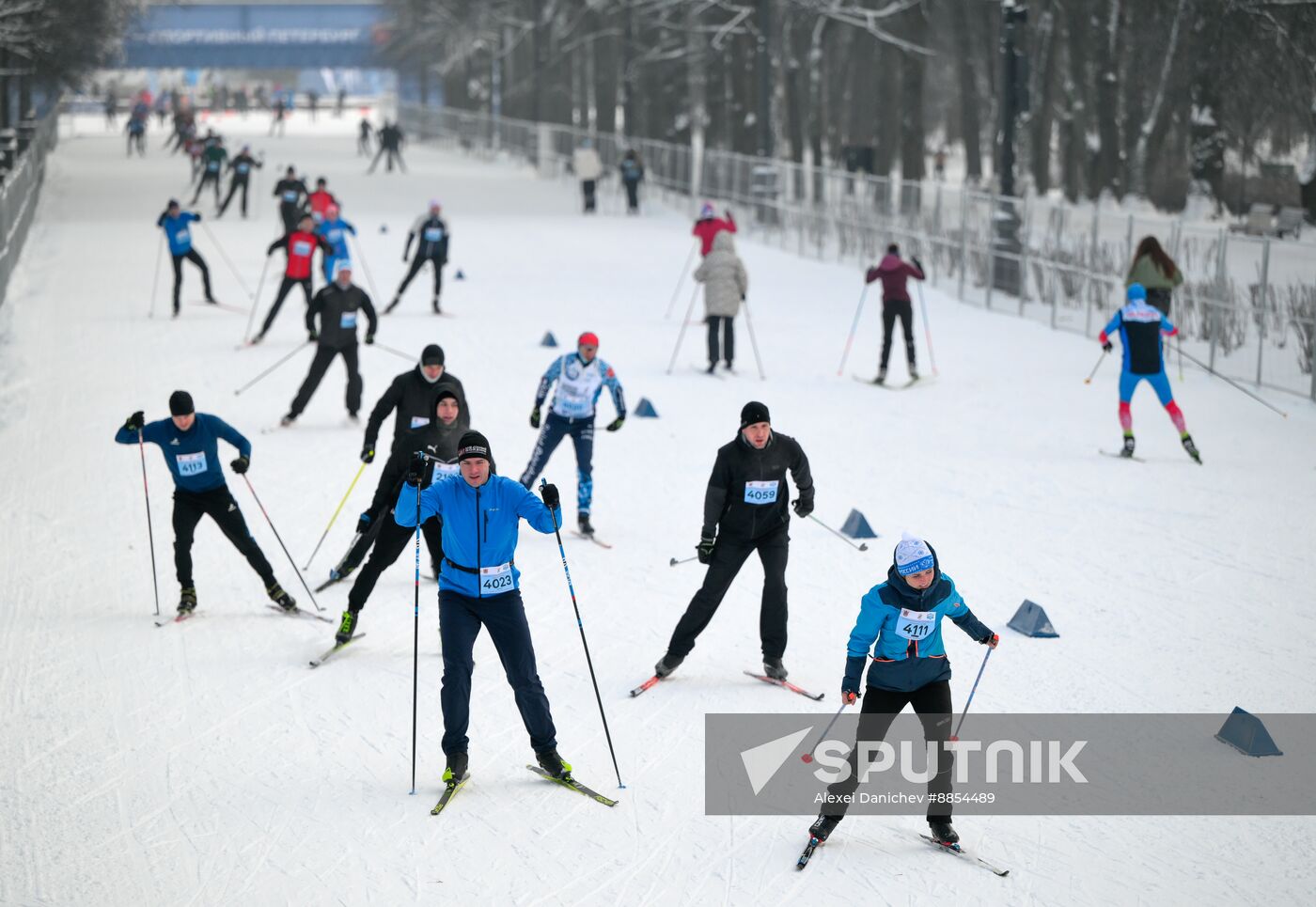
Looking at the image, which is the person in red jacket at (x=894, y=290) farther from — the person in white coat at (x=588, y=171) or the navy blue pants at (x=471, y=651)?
the person in white coat at (x=588, y=171)

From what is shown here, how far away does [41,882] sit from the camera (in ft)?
21.7

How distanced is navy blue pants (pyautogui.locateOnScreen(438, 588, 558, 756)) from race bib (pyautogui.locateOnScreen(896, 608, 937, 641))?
1.68 m

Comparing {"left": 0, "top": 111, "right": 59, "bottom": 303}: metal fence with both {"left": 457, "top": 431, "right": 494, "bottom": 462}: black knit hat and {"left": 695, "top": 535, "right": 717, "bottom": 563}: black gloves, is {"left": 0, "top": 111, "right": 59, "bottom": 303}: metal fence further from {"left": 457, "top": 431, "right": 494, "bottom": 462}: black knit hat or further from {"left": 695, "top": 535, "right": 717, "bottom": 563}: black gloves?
{"left": 457, "top": 431, "right": 494, "bottom": 462}: black knit hat

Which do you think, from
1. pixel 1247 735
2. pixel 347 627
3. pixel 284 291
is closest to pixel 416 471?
pixel 347 627

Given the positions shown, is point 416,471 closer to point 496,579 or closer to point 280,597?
point 496,579

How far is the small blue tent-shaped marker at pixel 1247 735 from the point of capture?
7.91 metres

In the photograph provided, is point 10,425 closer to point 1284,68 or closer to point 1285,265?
point 1285,265

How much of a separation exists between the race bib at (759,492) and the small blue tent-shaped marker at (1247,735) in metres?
2.55

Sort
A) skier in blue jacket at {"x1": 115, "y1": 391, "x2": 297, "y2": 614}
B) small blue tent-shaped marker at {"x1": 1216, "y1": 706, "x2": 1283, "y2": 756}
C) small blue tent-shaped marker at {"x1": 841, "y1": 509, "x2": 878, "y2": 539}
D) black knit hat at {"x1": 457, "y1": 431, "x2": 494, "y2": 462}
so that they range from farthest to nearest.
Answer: small blue tent-shaped marker at {"x1": 841, "y1": 509, "x2": 878, "y2": 539}, skier in blue jacket at {"x1": 115, "y1": 391, "x2": 297, "y2": 614}, small blue tent-shaped marker at {"x1": 1216, "y1": 706, "x2": 1283, "y2": 756}, black knit hat at {"x1": 457, "y1": 431, "x2": 494, "y2": 462}

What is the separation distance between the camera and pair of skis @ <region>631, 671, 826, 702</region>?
864cm

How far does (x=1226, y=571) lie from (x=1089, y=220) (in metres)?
12.4

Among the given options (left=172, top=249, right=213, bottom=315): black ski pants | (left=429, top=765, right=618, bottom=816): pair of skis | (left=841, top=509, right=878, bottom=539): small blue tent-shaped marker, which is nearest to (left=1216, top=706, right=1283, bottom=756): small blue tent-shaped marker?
(left=429, top=765, right=618, bottom=816): pair of skis

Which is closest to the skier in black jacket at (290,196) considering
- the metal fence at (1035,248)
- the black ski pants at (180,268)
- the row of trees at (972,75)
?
the black ski pants at (180,268)

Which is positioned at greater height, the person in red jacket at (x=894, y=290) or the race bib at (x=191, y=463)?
the person in red jacket at (x=894, y=290)
